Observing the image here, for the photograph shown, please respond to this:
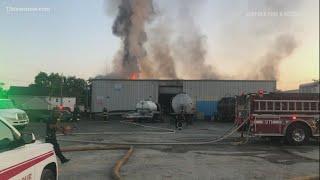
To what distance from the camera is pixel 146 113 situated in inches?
1528

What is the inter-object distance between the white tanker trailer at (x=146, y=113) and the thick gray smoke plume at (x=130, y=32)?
8.61 metres

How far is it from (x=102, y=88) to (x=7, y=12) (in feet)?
131

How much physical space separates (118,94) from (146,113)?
32.7 feet

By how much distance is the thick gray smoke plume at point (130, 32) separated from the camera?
40781mm

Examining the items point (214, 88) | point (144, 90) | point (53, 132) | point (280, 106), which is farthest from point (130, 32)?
point (53, 132)

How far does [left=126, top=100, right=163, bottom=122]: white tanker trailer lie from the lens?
38656 mm

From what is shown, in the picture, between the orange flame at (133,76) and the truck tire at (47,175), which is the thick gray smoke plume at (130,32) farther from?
the truck tire at (47,175)

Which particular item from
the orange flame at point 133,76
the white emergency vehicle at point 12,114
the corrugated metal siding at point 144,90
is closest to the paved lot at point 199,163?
the white emergency vehicle at point 12,114

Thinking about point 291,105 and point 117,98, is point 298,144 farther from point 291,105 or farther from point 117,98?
point 117,98

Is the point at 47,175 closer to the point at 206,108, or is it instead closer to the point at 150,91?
the point at 206,108

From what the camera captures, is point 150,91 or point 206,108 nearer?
point 206,108

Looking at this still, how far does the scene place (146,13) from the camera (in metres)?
40.8

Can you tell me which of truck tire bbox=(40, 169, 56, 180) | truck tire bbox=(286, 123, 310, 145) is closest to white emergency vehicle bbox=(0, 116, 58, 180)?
truck tire bbox=(40, 169, 56, 180)

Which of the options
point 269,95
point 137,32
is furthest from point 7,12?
point 137,32
